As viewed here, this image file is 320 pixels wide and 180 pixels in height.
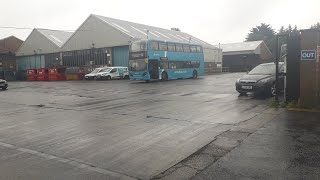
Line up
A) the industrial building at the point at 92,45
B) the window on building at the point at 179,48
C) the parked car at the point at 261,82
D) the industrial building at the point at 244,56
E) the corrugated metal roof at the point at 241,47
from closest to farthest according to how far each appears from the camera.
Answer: the parked car at the point at 261,82
the window on building at the point at 179,48
the industrial building at the point at 92,45
the industrial building at the point at 244,56
the corrugated metal roof at the point at 241,47

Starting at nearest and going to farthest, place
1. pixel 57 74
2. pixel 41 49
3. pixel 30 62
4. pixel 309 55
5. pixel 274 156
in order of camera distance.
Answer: pixel 274 156, pixel 309 55, pixel 57 74, pixel 41 49, pixel 30 62

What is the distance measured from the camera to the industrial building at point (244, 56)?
64625mm

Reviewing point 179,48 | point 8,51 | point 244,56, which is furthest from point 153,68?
point 8,51

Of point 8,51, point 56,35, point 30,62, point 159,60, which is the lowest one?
point 159,60

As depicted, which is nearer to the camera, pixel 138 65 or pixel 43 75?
pixel 138 65

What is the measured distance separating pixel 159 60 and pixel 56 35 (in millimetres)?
33741

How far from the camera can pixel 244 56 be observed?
2586 inches

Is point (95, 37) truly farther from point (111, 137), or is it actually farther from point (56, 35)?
point (111, 137)

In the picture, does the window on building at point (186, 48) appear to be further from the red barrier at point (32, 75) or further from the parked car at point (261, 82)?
the red barrier at point (32, 75)

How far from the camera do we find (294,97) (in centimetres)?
1274

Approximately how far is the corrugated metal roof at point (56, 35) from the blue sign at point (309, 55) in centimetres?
4831

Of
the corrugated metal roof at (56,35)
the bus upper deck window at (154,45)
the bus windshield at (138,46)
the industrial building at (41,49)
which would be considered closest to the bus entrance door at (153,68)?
the bus upper deck window at (154,45)

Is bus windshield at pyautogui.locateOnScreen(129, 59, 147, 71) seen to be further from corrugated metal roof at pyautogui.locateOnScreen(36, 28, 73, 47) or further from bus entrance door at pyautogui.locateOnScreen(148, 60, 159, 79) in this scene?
corrugated metal roof at pyautogui.locateOnScreen(36, 28, 73, 47)

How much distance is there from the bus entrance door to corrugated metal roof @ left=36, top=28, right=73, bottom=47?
1120 inches
